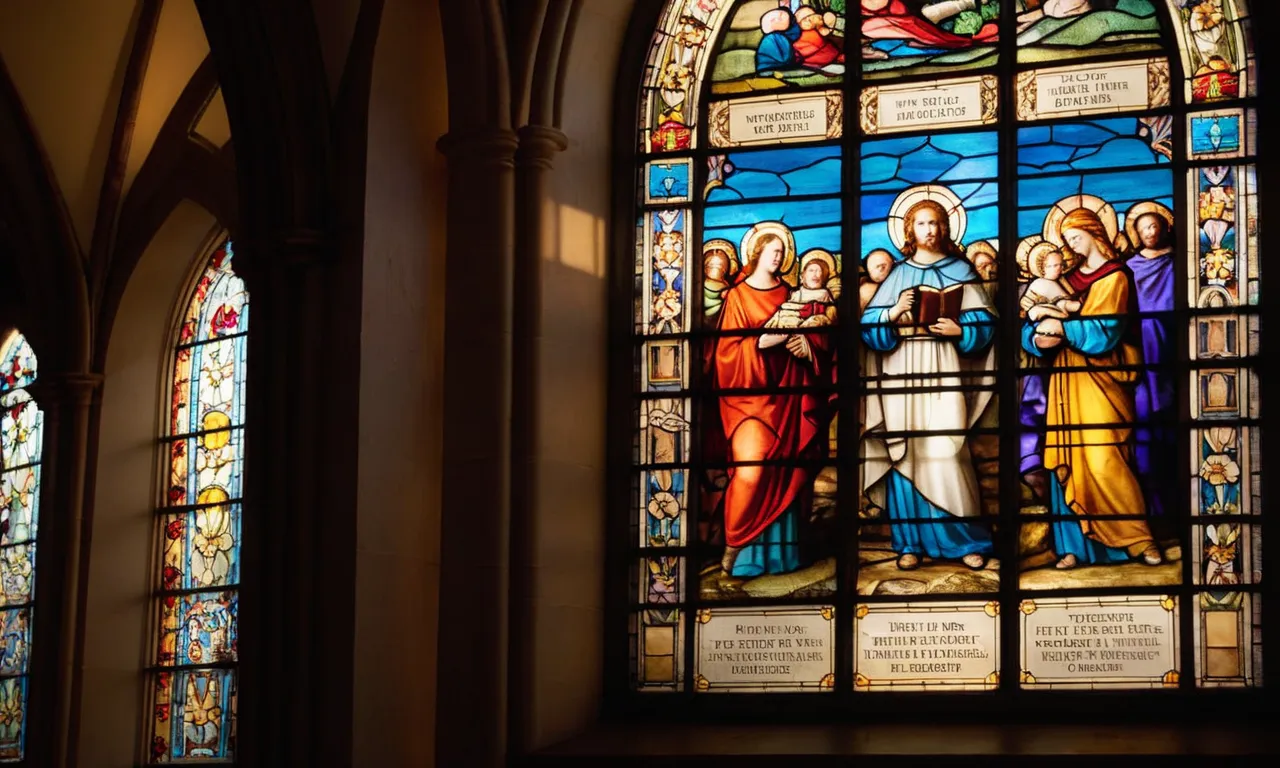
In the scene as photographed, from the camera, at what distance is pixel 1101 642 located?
941 centimetres

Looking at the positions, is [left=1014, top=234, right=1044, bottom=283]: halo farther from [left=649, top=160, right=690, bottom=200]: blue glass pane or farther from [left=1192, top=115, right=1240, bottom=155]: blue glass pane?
[left=649, top=160, right=690, bottom=200]: blue glass pane

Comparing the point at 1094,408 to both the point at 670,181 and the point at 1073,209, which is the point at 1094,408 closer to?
the point at 1073,209

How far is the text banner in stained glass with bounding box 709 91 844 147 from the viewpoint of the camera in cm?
1050

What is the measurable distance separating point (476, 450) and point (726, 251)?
1.75m

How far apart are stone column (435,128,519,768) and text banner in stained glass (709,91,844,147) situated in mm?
1325

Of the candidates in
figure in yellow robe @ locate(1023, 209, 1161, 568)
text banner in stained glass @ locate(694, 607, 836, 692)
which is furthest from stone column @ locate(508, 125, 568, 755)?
figure in yellow robe @ locate(1023, 209, 1161, 568)

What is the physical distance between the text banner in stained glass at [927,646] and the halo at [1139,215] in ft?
6.02

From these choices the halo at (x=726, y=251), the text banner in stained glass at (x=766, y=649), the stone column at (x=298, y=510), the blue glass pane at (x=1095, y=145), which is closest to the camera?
the stone column at (x=298, y=510)

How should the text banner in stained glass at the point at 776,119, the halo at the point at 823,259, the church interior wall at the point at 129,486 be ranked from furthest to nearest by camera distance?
the church interior wall at the point at 129,486
the text banner in stained glass at the point at 776,119
the halo at the point at 823,259

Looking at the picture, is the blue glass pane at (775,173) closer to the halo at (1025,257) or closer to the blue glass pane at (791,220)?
the blue glass pane at (791,220)

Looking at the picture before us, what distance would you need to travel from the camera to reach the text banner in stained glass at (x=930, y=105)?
10266 mm

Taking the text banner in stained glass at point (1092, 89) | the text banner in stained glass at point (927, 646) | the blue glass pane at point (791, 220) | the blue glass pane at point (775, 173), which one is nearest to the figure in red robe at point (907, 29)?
the text banner in stained glass at point (1092, 89)

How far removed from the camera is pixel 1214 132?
9906mm

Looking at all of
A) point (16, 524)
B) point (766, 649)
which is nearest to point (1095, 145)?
point (766, 649)
